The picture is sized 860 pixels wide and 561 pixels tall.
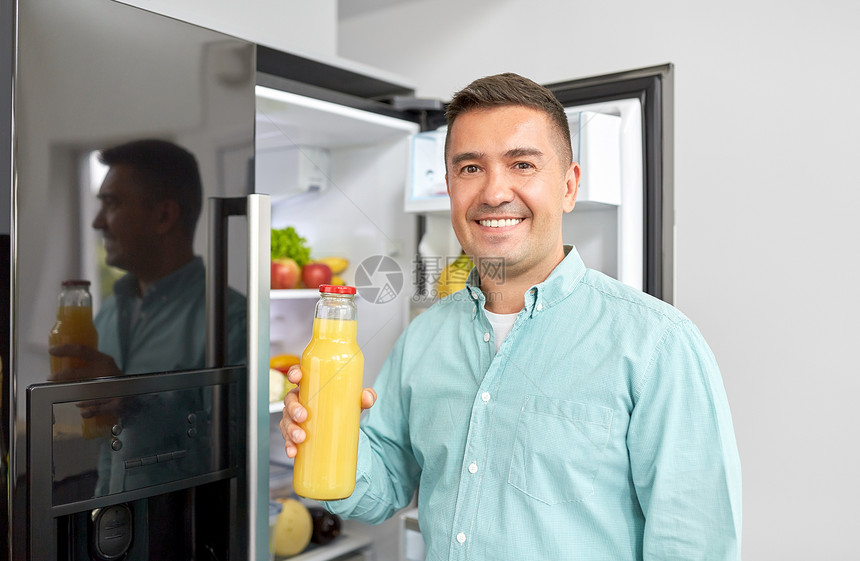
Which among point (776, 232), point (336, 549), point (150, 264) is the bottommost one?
point (336, 549)

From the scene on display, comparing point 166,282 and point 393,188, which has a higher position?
point 393,188

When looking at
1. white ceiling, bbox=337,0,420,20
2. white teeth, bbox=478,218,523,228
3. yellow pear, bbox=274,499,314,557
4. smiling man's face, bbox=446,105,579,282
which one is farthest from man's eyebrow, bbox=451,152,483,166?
white ceiling, bbox=337,0,420,20

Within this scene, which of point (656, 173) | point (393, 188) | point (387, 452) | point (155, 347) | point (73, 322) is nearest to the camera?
point (73, 322)

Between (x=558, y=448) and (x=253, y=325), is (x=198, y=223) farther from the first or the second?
(x=558, y=448)

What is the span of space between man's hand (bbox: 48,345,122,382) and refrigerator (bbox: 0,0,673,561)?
0.02 meters

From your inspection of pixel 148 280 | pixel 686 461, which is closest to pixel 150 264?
pixel 148 280

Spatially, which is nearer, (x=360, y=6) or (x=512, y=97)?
(x=512, y=97)

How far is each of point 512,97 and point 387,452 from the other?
689 mm

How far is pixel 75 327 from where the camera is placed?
1.11m

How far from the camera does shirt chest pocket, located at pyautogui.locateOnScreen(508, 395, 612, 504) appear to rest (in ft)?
3.47

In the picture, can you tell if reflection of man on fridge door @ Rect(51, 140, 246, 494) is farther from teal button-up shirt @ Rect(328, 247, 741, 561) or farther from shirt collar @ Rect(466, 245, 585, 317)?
shirt collar @ Rect(466, 245, 585, 317)

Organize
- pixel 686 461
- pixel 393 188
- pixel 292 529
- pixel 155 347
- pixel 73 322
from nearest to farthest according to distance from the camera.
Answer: pixel 686 461
pixel 73 322
pixel 155 347
pixel 292 529
pixel 393 188

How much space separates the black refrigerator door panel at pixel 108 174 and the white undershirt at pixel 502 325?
46 cm

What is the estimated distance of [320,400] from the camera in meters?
1.05
